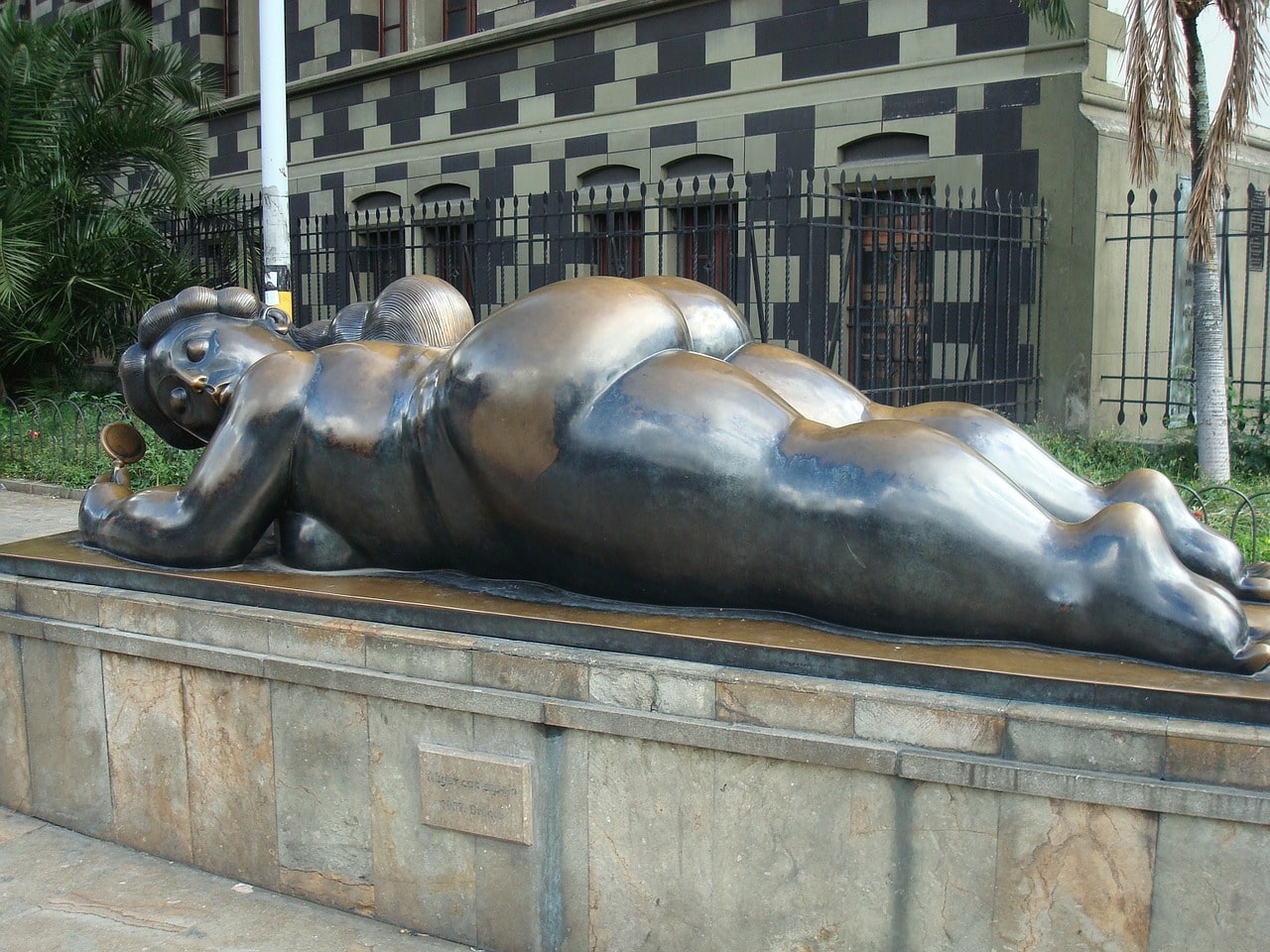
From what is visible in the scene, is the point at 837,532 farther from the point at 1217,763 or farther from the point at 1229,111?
the point at 1229,111

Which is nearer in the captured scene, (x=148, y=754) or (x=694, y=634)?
(x=694, y=634)

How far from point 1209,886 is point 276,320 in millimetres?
3334

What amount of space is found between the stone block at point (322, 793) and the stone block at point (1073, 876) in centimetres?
176

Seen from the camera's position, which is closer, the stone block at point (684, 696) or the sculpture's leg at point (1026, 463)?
the stone block at point (684, 696)

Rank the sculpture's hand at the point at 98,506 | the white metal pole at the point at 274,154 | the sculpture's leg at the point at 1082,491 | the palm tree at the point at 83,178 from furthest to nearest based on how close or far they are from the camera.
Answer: the palm tree at the point at 83,178 → the white metal pole at the point at 274,154 → the sculpture's hand at the point at 98,506 → the sculpture's leg at the point at 1082,491

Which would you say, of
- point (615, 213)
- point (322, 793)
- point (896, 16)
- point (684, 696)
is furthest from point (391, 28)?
point (684, 696)

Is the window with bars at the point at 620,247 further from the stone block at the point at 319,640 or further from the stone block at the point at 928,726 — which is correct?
the stone block at the point at 928,726

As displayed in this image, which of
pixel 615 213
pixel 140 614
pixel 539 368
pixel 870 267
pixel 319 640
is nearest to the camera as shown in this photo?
pixel 539 368

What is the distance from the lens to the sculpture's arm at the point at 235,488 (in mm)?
3652

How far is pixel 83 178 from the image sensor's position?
1465 centimetres

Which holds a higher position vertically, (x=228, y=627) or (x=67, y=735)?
(x=228, y=627)

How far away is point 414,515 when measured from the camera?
11.8 feet

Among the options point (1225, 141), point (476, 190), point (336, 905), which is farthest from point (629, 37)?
point (336, 905)

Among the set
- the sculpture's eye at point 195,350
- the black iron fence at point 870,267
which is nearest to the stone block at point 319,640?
the sculpture's eye at point 195,350
